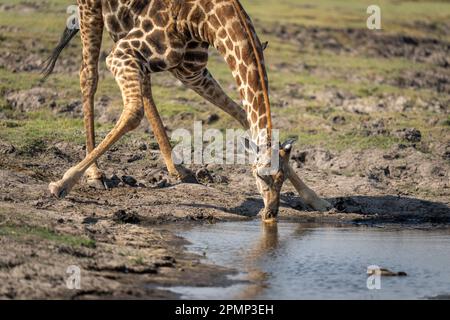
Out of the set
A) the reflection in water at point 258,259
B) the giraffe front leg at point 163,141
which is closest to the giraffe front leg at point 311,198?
the reflection in water at point 258,259

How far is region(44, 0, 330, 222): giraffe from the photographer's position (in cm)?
1042

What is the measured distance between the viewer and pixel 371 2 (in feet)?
113

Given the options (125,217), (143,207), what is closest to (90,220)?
(125,217)

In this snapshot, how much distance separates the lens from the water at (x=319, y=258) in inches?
313

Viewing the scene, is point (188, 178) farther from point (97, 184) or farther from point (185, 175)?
point (97, 184)

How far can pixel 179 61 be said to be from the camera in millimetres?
11383

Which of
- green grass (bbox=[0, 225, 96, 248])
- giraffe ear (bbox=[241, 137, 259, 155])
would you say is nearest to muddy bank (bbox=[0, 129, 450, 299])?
green grass (bbox=[0, 225, 96, 248])

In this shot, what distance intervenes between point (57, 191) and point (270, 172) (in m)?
2.37

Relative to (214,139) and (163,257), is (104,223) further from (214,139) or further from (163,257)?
(214,139)

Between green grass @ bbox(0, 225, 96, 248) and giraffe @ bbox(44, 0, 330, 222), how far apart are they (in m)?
1.94

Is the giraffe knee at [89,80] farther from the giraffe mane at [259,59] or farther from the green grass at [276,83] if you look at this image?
the giraffe mane at [259,59]

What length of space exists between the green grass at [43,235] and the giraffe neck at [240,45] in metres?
2.27

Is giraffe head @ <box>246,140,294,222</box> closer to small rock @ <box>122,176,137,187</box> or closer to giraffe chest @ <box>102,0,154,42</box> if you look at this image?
giraffe chest @ <box>102,0,154,42</box>
